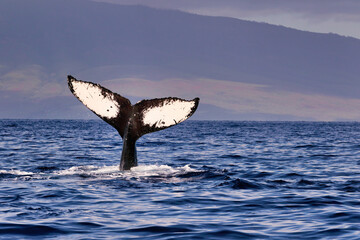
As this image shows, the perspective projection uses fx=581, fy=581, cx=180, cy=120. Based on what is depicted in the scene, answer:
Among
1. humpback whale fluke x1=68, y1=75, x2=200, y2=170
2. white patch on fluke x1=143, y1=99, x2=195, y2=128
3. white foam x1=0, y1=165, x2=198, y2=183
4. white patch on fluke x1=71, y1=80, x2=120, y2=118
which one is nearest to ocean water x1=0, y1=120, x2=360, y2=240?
white foam x1=0, y1=165, x2=198, y2=183

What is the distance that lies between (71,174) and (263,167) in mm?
6272

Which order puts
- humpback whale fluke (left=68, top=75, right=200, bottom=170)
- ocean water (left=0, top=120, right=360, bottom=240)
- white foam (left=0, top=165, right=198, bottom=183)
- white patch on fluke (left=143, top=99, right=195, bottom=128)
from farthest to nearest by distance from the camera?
1. white foam (left=0, top=165, right=198, bottom=183)
2. humpback whale fluke (left=68, top=75, right=200, bottom=170)
3. white patch on fluke (left=143, top=99, right=195, bottom=128)
4. ocean water (left=0, top=120, right=360, bottom=240)

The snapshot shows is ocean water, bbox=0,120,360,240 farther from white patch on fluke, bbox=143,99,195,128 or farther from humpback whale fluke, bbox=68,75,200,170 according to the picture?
white patch on fluke, bbox=143,99,195,128

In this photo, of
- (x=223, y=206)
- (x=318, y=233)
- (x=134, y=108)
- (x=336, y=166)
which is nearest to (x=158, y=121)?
(x=134, y=108)

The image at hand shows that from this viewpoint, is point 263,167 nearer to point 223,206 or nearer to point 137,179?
point 137,179

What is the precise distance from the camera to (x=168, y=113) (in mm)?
11117

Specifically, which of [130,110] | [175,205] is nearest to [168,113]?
[130,110]

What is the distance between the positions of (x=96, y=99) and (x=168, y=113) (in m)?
1.42

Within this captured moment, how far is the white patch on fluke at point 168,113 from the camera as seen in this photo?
10773 millimetres

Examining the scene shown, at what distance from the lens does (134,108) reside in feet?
38.2

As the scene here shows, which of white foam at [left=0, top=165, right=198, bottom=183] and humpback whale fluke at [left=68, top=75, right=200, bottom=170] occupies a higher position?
humpback whale fluke at [left=68, top=75, right=200, bottom=170]

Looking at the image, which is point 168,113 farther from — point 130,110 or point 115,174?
point 115,174

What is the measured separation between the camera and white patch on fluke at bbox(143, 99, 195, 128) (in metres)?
10.8

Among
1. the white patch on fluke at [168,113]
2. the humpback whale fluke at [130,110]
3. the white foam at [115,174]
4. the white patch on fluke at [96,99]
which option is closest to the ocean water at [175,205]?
the white foam at [115,174]
